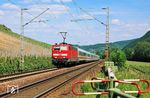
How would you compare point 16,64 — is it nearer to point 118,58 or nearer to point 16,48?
point 118,58

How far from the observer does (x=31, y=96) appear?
19.3m

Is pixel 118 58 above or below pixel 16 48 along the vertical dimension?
below

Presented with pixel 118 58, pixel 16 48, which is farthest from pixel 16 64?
pixel 16 48

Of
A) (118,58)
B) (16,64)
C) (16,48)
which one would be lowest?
(16,64)

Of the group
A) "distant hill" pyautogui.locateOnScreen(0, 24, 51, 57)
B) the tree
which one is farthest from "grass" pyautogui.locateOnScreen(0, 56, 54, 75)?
the tree

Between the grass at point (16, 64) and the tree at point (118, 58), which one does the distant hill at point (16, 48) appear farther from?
the tree at point (118, 58)

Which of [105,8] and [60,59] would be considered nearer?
[105,8]

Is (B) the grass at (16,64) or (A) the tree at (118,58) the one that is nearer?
(B) the grass at (16,64)

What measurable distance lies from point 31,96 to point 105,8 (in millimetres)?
29140

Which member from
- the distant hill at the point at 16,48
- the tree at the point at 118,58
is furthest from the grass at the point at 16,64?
the tree at the point at 118,58

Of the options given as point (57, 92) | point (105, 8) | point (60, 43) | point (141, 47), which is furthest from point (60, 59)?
point (141, 47)

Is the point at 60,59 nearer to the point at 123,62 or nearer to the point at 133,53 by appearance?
the point at 123,62

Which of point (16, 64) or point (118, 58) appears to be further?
point (118, 58)

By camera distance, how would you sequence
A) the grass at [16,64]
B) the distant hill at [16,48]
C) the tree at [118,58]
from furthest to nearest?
the tree at [118,58], the distant hill at [16,48], the grass at [16,64]
